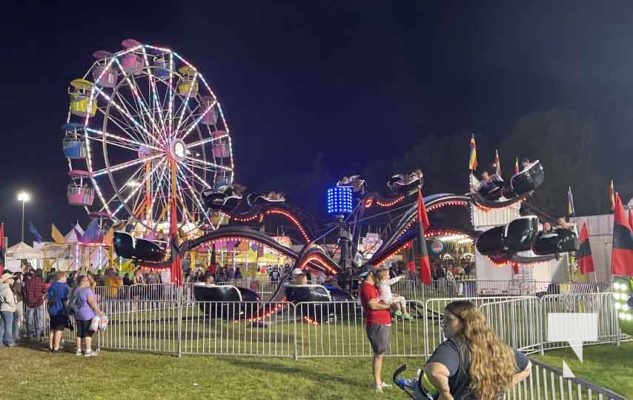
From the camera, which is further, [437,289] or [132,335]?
[437,289]

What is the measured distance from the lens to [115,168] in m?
26.0

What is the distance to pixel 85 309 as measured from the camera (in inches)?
396

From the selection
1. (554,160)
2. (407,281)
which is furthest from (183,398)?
(554,160)

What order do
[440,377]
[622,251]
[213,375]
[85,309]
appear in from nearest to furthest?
1. [440,377]
2. [213,375]
3. [622,251]
4. [85,309]

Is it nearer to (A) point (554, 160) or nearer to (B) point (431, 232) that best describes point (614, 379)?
(B) point (431, 232)

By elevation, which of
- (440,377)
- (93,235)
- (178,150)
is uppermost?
(178,150)

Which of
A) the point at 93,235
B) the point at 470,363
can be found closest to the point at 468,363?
the point at 470,363

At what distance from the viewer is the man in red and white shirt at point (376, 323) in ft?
24.2

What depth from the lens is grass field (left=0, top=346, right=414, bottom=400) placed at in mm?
7391

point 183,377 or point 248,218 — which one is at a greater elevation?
point 248,218

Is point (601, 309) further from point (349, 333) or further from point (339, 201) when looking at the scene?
point (339, 201)

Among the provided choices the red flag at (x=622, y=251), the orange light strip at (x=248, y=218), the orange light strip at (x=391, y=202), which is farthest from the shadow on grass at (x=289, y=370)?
the orange light strip at (x=391, y=202)

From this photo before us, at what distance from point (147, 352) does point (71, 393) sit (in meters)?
2.94

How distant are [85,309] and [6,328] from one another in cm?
248
